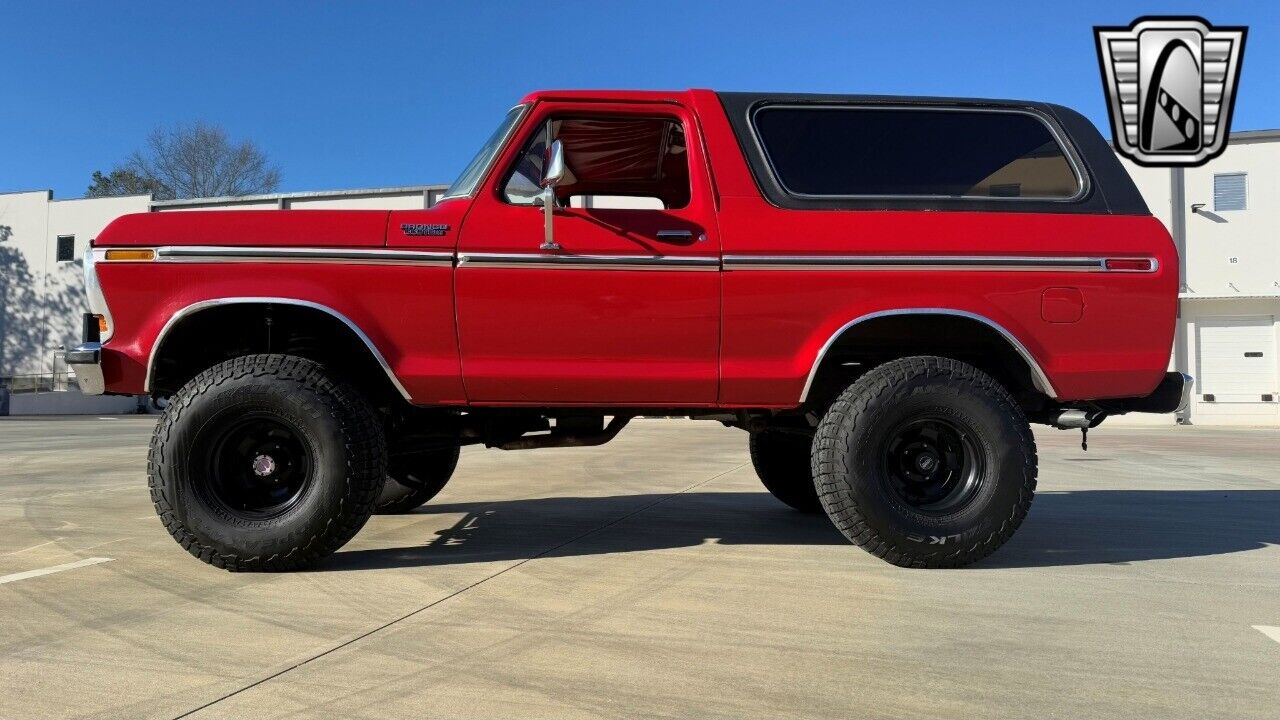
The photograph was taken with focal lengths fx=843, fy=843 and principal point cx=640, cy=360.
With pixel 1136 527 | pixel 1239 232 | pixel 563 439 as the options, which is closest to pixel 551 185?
pixel 563 439

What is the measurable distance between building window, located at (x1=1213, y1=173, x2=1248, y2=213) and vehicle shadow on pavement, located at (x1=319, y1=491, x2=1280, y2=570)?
20042 mm

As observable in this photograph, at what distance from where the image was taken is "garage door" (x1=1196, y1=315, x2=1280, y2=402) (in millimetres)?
21656

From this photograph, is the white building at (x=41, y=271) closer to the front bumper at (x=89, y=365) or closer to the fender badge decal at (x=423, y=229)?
the front bumper at (x=89, y=365)

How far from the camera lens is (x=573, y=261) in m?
3.47

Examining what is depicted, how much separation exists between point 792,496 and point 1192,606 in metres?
2.31

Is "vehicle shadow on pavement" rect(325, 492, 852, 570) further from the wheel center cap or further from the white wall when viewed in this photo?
the white wall

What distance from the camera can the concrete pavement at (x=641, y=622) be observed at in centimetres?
207

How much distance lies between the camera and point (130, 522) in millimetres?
4527

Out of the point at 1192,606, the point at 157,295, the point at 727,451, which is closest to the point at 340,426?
the point at 157,295

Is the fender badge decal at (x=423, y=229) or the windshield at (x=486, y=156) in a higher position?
the windshield at (x=486, y=156)

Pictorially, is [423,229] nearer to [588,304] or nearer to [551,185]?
[551,185]

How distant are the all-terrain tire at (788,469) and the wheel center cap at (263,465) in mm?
2614

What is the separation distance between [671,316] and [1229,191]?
80.0 ft

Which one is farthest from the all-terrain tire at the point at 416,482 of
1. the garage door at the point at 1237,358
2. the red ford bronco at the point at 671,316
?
the garage door at the point at 1237,358
